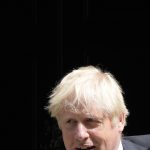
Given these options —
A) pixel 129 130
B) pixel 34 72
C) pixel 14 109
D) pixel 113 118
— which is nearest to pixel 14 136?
pixel 14 109

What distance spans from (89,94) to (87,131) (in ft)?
0.59

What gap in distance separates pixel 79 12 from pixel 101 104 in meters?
2.84

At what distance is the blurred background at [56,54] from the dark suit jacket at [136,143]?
6.34 ft

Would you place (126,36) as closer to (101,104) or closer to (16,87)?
(16,87)

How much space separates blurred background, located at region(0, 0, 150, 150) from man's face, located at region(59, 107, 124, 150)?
2.66m

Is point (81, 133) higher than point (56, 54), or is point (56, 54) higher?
point (56, 54)

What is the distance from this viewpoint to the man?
9.07ft

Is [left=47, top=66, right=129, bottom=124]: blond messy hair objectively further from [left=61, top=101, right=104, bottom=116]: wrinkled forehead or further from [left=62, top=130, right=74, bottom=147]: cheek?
[left=62, top=130, right=74, bottom=147]: cheek

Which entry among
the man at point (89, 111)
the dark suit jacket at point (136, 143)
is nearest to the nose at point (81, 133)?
the man at point (89, 111)

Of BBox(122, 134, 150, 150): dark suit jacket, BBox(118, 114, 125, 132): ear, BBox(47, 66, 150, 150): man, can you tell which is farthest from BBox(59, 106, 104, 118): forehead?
BBox(122, 134, 150, 150): dark suit jacket

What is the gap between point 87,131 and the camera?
9.04ft

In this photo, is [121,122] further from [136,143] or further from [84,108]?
[136,143]

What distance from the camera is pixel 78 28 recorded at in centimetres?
554

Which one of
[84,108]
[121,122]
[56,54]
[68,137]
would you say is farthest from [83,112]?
[56,54]
